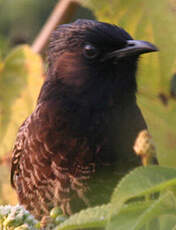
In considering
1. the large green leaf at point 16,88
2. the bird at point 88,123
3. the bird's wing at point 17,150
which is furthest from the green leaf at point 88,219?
the large green leaf at point 16,88

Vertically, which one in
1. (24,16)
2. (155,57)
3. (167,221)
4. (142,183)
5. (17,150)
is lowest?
(17,150)

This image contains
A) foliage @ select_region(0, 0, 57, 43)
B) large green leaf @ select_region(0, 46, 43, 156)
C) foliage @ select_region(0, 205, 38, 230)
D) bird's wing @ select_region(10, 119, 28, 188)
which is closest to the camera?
foliage @ select_region(0, 205, 38, 230)

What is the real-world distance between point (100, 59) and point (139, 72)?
206 millimetres

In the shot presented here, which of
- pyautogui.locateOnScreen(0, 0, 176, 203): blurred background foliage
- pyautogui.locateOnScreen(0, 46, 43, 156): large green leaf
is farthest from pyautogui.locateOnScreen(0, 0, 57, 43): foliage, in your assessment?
pyautogui.locateOnScreen(0, 46, 43, 156): large green leaf

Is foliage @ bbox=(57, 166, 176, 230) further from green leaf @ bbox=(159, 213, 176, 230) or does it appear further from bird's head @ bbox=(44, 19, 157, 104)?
bird's head @ bbox=(44, 19, 157, 104)

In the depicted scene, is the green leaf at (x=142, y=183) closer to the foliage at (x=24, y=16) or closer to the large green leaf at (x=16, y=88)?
the large green leaf at (x=16, y=88)

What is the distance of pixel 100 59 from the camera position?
272 cm

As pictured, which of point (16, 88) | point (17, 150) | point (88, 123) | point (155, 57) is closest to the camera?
point (155, 57)

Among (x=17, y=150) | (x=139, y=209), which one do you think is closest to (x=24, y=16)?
(x=17, y=150)

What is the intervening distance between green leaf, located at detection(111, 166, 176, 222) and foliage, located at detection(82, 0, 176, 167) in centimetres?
69

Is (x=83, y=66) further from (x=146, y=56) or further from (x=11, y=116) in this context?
(x=11, y=116)

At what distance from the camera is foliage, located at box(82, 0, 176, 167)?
205cm

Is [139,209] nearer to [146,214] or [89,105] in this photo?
[146,214]

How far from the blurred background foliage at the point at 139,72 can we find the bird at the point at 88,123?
0.31 ft
